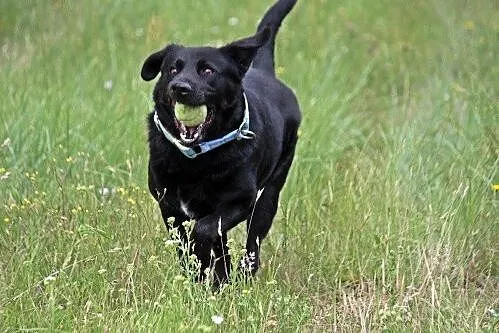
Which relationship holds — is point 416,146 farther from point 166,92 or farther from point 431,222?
point 166,92

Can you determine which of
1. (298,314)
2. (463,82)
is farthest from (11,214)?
(463,82)

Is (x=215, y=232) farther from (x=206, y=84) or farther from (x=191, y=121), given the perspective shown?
(x=206, y=84)

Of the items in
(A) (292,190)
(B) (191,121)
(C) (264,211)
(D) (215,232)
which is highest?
(B) (191,121)

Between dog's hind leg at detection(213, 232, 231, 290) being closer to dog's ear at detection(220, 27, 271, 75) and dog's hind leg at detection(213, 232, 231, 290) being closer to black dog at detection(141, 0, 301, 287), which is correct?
Result: black dog at detection(141, 0, 301, 287)

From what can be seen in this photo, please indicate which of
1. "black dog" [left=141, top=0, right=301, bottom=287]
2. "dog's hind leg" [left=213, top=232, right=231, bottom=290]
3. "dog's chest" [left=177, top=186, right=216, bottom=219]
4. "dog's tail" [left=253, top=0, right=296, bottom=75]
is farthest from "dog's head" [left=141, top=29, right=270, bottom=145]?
"dog's tail" [left=253, top=0, right=296, bottom=75]

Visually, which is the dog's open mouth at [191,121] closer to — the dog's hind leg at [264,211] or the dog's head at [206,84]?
the dog's head at [206,84]

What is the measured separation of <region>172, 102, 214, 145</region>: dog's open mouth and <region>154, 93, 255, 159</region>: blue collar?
0.11ft

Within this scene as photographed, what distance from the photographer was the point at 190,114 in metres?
4.60

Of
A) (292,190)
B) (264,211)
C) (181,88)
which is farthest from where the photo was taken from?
(292,190)

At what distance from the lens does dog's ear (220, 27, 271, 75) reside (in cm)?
489

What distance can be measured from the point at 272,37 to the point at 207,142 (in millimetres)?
1120

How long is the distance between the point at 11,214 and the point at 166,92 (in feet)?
2.85

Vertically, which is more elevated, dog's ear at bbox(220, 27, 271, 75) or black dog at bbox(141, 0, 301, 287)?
dog's ear at bbox(220, 27, 271, 75)

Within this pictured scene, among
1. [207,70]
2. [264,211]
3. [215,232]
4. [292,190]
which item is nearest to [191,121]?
[207,70]
